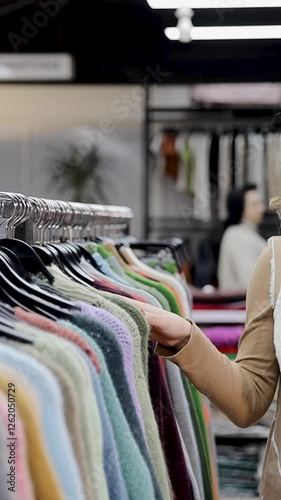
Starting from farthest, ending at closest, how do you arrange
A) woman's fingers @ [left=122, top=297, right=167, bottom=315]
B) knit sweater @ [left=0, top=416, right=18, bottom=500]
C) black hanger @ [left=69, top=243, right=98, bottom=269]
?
black hanger @ [left=69, top=243, right=98, bottom=269] → woman's fingers @ [left=122, top=297, right=167, bottom=315] → knit sweater @ [left=0, top=416, right=18, bottom=500]

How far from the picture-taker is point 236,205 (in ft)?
19.0

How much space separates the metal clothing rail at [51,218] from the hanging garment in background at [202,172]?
4044 millimetres

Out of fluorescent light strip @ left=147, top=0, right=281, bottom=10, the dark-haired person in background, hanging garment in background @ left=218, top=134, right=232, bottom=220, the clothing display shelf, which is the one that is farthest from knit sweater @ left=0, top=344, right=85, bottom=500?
hanging garment in background @ left=218, top=134, right=232, bottom=220

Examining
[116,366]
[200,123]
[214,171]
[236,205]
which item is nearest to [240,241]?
[236,205]

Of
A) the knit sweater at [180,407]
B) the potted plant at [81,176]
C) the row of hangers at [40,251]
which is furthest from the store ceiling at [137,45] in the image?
the knit sweater at [180,407]

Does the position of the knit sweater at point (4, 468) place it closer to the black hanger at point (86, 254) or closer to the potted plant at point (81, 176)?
the black hanger at point (86, 254)

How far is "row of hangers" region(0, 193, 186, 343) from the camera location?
1215 mm

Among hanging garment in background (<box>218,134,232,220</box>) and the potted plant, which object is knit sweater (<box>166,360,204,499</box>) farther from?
the potted plant

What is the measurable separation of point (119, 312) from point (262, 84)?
20.1 feet

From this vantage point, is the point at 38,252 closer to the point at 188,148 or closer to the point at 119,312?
the point at 119,312

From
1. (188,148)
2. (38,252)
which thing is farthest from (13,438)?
(188,148)

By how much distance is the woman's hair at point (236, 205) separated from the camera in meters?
5.76

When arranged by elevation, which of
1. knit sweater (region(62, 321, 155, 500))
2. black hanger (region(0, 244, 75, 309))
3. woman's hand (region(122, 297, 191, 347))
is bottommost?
knit sweater (region(62, 321, 155, 500))

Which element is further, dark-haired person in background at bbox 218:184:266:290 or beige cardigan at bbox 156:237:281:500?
dark-haired person in background at bbox 218:184:266:290
